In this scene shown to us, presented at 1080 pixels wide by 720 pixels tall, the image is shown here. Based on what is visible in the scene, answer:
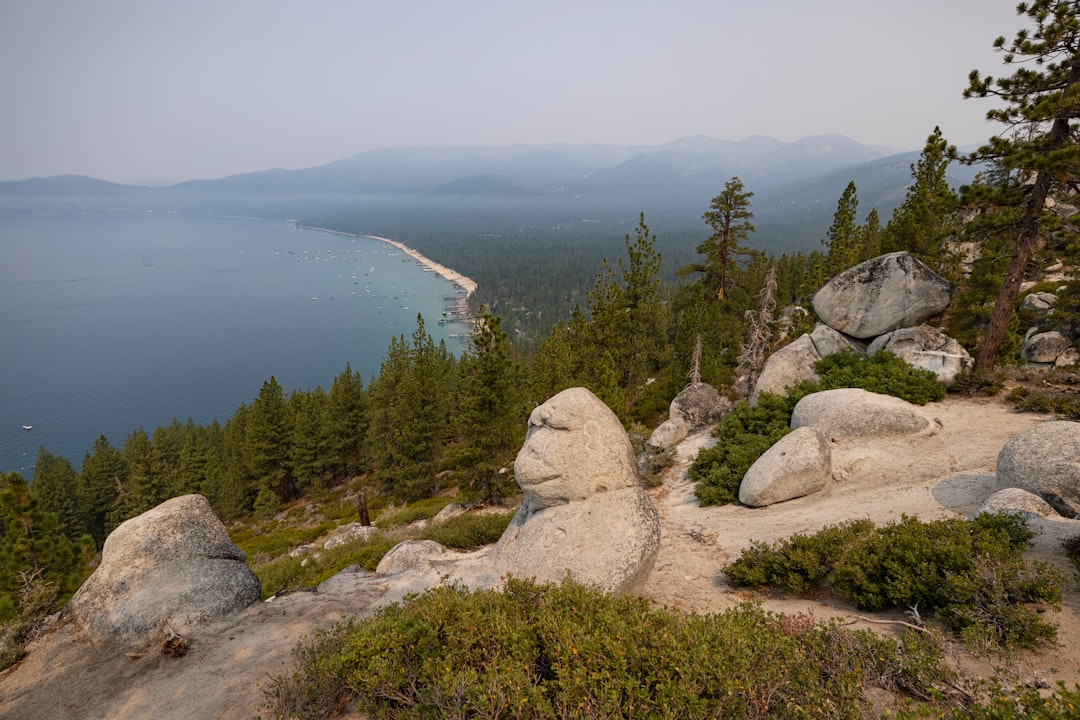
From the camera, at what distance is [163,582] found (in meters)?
11.4

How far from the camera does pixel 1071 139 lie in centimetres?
1642

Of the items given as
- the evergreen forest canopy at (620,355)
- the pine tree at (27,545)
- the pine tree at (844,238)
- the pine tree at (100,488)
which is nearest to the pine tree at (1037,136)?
the evergreen forest canopy at (620,355)

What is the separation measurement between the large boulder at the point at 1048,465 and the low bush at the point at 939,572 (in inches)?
106

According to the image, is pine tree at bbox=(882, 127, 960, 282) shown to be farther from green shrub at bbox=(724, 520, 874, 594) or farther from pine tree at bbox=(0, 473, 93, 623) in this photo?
pine tree at bbox=(0, 473, 93, 623)

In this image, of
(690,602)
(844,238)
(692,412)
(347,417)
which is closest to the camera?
(690,602)

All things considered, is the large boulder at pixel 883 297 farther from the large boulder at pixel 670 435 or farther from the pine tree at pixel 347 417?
the pine tree at pixel 347 417

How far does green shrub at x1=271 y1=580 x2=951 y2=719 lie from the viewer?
5.46 m

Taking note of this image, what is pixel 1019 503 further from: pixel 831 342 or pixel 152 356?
pixel 152 356

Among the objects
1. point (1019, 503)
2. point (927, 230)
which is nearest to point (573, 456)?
point (1019, 503)

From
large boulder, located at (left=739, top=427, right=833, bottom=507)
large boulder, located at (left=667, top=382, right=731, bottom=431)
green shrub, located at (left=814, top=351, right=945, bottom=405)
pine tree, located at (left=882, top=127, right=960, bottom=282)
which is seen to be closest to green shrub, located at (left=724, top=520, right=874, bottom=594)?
large boulder, located at (left=739, top=427, right=833, bottom=507)

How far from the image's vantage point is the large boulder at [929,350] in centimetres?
1953

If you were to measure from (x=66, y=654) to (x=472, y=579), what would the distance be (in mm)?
8708

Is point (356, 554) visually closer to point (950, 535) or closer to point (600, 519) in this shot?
point (600, 519)

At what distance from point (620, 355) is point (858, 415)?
16693mm
